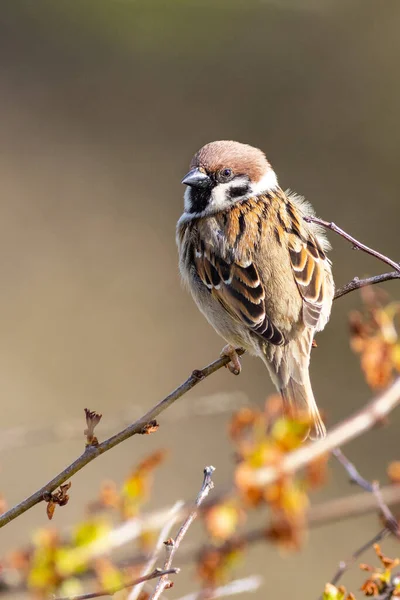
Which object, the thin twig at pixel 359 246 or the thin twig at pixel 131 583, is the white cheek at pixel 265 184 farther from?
the thin twig at pixel 131 583

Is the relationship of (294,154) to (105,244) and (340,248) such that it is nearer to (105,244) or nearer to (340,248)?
(340,248)

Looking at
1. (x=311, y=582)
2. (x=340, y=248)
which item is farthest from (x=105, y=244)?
(x=311, y=582)

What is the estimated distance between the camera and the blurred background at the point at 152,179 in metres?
6.37

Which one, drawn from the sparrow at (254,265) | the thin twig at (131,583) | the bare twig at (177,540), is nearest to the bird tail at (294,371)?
the sparrow at (254,265)

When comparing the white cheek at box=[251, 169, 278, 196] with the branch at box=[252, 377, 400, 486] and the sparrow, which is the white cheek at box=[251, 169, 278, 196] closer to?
the sparrow

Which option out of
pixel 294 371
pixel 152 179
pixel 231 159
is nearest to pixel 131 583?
pixel 294 371

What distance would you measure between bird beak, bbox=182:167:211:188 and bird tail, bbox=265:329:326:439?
71 centimetres

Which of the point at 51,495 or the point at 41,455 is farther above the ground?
the point at 41,455

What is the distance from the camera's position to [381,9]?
7.54 metres

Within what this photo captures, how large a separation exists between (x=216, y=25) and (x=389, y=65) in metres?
1.71

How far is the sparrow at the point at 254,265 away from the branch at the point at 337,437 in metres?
1.57

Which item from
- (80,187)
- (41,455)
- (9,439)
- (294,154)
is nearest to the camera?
(9,439)

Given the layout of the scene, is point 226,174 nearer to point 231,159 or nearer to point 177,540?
point 231,159

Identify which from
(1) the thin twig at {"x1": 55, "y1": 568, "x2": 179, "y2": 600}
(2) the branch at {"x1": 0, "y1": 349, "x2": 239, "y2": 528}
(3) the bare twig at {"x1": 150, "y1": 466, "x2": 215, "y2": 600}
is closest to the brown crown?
(2) the branch at {"x1": 0, "y1": 349, "x2": 239, "y2": 528}
